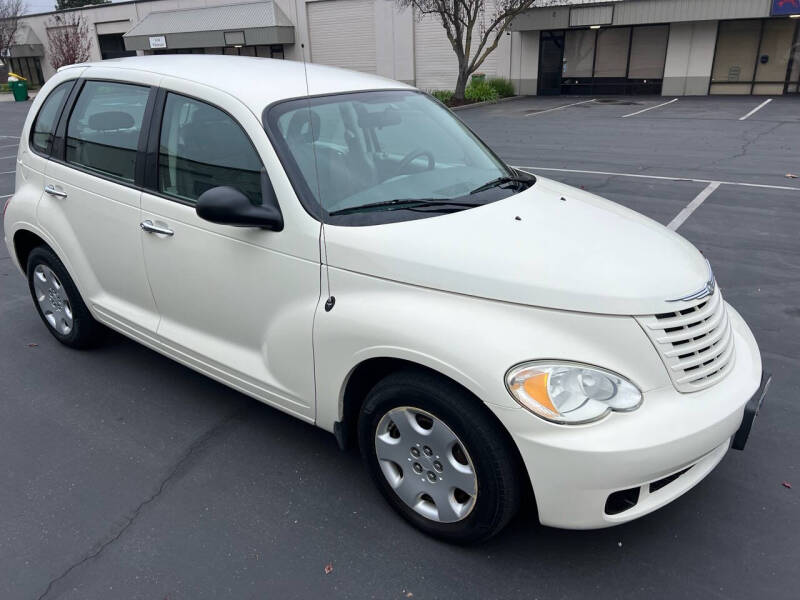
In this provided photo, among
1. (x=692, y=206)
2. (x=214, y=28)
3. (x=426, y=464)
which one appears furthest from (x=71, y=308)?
(x=214, y=28)

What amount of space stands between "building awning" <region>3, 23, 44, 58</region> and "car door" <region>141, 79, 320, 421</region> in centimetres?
5403

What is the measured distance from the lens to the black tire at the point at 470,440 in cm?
240

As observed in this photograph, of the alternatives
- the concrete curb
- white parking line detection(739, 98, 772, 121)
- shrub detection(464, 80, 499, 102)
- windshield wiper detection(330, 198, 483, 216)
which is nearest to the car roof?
windshield wiper detection(330, 198, 483, 216)

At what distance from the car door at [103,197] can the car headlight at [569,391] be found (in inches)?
90.5

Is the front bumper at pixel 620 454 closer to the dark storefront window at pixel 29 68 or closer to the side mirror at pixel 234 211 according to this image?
the side mirror at pixel 234 211

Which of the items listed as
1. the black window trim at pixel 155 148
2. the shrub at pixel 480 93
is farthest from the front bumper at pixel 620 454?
the shrub at pixel 480 93

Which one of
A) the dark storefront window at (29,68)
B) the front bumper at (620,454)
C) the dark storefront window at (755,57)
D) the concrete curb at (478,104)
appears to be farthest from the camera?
the dark storefront window at (29,68)

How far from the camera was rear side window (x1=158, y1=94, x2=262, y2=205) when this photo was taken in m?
3.07

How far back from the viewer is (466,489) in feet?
8.35

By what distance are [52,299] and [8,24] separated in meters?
52.2

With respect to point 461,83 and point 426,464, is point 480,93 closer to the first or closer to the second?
point 461,83

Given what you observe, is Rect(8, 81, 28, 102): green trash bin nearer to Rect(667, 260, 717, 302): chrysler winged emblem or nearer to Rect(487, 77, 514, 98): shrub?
Rect(487, 77, 514, 98): shrub

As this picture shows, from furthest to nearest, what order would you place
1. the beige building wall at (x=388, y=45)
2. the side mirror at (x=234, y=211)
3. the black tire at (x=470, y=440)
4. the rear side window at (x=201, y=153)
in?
the beige building wall at (x=388, y=45) < the rear side window at (x=201, y=153) < the side mirror at (x=234, y=211) < the black tire at (x=470, y=440)

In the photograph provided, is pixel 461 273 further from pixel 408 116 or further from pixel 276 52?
pixel 276 52
